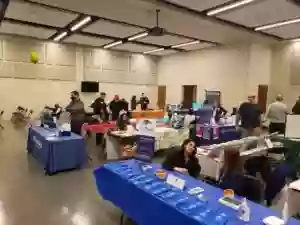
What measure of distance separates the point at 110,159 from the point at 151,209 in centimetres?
395

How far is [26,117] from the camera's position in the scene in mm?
12734

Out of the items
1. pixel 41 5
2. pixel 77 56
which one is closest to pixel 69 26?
pixel 41 5

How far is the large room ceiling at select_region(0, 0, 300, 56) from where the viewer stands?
7.04 metres

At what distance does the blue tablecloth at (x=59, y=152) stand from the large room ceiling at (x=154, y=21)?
155 inches

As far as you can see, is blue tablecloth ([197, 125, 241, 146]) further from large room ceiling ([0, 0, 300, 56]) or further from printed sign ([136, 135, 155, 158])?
large room ceiling ([0, 0, 300, 56])

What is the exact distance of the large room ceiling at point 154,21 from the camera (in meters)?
7.04

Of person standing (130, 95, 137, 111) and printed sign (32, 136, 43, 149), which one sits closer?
printed sign (32, 136, 43, 149)

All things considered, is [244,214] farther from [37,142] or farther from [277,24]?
[277,24]

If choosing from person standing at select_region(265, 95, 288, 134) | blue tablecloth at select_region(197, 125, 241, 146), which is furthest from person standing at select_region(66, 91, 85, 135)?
person standing at select_region(265, 95, 288, 134)

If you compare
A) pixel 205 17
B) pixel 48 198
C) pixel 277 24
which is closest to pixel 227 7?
pixel 205 17

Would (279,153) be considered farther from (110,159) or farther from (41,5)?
(41,5)

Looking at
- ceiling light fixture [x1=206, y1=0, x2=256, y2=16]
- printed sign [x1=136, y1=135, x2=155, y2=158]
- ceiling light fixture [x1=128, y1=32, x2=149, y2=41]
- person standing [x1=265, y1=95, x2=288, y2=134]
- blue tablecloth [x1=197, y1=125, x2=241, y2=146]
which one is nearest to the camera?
printed sign [x1=136, y1=135, x2=155, y2=158]

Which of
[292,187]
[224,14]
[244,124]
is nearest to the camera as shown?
[292,187]

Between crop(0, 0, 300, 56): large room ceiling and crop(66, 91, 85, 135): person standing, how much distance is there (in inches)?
109
